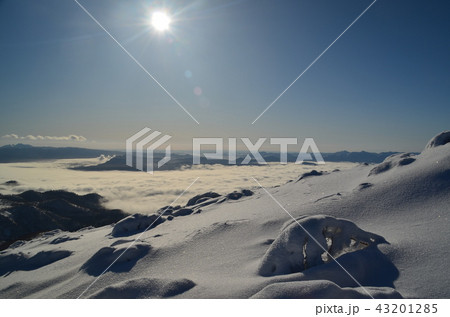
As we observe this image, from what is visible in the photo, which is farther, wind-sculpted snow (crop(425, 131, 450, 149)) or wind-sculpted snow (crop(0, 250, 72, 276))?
wind-sculpted snow (crop(425, 131, 450, 149))

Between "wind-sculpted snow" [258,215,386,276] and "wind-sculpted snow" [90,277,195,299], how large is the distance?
1977mm

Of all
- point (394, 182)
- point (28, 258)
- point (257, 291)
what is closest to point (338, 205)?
point (394, 182)

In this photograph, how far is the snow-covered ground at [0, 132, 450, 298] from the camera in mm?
5336

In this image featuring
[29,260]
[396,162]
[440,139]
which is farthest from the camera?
[440,139]

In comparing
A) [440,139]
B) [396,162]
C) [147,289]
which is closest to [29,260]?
[147,289]

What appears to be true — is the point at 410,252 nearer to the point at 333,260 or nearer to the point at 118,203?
the point at 333,260

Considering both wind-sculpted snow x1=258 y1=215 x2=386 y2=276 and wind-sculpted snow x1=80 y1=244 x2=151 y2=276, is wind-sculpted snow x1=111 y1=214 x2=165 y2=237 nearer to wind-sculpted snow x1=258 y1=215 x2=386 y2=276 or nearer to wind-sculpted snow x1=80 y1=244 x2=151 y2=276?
wind-sculpted snow x1=80 y1=244 x2=151 y2=276

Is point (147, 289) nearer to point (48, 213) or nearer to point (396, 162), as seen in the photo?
point (396, 162)

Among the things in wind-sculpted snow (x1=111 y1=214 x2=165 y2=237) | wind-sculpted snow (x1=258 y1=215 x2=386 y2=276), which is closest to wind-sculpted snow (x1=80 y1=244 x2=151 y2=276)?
wind-sculpted snow (x1=258 y1=215 x2=386 y2=276)

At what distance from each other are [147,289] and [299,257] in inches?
144

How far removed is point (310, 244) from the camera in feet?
20.2

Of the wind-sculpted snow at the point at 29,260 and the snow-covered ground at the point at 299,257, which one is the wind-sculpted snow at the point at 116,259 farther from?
the wind-sculpted snow at the point at 29,260

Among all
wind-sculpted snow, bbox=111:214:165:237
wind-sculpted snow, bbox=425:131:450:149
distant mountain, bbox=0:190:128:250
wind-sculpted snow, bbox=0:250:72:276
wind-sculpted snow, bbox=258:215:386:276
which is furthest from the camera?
distant mountain, bbox=0:190:128:250

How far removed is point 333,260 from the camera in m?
5.96
